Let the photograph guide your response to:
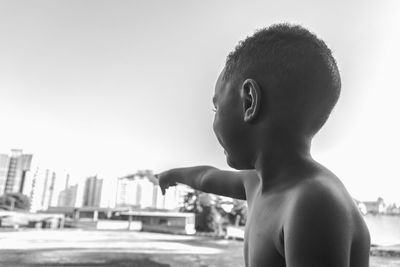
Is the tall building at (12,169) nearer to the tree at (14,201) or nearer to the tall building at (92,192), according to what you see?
the tall building at (92,192)

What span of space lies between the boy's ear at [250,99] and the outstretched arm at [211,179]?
11.4 inches

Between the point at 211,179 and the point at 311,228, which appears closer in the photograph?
the point at 311,228

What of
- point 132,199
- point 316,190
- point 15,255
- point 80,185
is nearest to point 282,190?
point 316,190

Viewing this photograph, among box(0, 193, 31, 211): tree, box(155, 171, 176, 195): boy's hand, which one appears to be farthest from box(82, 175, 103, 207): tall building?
box(155, 171, 176, 195): boy's hand

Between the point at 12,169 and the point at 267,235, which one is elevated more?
the point at 12,169

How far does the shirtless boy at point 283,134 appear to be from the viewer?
434 millimetres

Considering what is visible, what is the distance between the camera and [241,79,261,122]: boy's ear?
56cm

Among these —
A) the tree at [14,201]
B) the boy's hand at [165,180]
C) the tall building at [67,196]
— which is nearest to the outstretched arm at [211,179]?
the boy's hand at [165,180]

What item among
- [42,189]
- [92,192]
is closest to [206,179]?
[92,192]

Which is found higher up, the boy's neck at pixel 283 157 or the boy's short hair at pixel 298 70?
the boy's short hair at pixel 298 70

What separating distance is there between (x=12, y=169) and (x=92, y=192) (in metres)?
19.3

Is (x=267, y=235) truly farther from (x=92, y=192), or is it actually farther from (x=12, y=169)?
(x=12, y=169)

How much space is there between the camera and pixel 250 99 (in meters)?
0.57

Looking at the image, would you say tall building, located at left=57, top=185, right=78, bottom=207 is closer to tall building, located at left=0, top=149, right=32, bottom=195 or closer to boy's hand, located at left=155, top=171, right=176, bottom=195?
tall building, located at left=0, top=149, right=32, bottom=195
